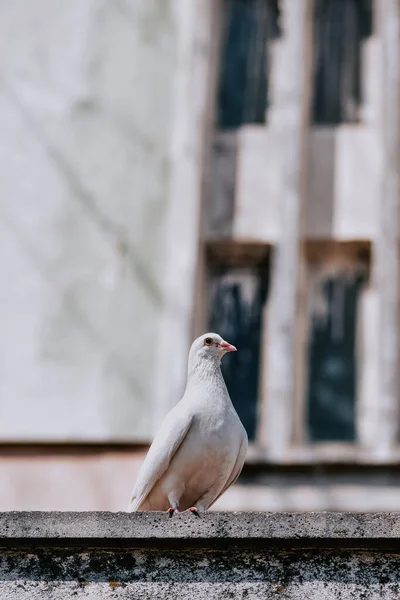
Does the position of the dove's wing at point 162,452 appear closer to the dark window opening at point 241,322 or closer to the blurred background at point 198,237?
the blurred background at point 198,237

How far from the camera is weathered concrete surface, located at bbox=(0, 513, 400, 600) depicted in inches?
247

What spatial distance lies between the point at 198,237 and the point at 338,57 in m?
2.94

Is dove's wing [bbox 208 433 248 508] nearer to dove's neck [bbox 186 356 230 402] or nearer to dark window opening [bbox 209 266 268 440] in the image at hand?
dove's neck [bbox 186 356 230 402]

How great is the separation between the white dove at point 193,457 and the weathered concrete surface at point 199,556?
827mm

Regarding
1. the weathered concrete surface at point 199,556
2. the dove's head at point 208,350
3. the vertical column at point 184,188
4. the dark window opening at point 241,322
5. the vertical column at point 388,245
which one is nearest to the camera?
the weathered concrete surface at point 199,556

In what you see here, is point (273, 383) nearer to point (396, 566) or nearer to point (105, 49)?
point (105, 49)

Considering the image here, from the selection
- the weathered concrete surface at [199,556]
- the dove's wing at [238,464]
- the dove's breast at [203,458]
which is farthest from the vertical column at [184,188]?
the weathered concrete surface at [199,556]

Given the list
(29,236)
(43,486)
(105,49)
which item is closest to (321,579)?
(43,486)

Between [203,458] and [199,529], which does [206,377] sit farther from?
[199,529]

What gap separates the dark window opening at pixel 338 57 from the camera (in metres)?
17.3

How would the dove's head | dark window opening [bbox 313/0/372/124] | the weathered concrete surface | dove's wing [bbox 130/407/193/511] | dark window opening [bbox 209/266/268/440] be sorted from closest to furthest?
the weathered concrete surface < dove's wing [bbox 130/407/193/511] < the dove's head < dark window opening [bbox 209/266/268/440] < dark window opening [bbox 313/0/372/124]

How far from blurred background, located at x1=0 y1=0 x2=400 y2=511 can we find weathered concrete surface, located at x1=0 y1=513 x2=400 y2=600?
855 centimetres

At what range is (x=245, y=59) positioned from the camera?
17703 mm

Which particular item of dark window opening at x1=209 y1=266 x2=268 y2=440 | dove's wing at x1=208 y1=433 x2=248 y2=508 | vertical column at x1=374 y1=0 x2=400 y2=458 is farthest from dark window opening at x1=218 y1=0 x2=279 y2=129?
dove's wing at x1=208 y1=433 x2=248 y2=508
